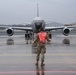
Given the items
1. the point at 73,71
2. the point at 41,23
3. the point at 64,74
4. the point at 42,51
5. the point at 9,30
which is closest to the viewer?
the point at 64,74

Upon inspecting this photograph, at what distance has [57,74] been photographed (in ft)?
33.3

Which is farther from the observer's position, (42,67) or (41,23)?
(41,23)

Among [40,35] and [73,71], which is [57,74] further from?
[40,35]

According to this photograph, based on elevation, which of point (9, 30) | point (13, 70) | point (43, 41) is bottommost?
point (9, 30)

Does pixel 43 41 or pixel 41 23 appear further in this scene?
pixel 41 23

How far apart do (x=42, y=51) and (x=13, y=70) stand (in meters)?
1.62

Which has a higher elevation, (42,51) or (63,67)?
(42,51)

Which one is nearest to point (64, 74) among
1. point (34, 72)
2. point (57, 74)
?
point (57, 74)

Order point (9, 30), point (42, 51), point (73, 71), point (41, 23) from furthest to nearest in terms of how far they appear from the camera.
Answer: point (9, 30) < point (41, 23) < point (42, 51) < point (73, 71)

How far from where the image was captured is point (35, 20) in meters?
36.6

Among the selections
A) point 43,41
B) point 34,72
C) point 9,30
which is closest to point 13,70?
point 34,72

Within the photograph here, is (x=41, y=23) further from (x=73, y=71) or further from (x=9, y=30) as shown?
(x=73, y=71)

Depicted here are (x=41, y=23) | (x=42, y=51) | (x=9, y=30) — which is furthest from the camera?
(x=9, y=30)

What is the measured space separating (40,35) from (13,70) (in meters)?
2.07
